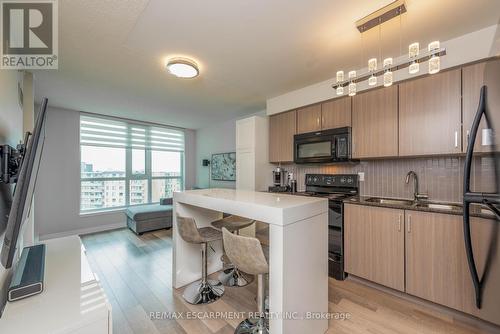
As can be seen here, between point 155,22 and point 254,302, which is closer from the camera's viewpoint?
point 155,22

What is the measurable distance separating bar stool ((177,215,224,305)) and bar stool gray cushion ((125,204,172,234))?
2333 mm

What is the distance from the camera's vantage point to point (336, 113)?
9.45 ft

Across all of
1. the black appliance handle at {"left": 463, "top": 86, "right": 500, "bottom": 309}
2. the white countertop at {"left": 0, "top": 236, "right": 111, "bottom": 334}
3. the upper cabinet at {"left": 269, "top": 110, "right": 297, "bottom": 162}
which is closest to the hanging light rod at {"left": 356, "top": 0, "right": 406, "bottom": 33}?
the black appliance handle at {"left": 463, "top": 86, "right": 500, "bottom": 309}

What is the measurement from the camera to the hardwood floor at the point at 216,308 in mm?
1733

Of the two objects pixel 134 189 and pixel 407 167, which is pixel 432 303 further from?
pixel 134 189

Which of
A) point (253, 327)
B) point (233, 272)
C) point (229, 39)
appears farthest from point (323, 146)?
point (253, 327)

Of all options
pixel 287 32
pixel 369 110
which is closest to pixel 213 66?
pixel 287 32

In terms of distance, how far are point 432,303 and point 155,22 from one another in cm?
363

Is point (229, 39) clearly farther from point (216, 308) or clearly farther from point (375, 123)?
point (216, 308)

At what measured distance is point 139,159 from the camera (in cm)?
526

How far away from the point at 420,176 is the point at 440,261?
963mm

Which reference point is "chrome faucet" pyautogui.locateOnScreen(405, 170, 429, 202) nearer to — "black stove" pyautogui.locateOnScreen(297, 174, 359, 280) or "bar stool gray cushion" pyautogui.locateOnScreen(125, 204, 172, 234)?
"black stove" pyautogui.locateOnScreen(297, 174, 359, 280)

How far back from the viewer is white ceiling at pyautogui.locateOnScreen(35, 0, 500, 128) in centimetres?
162

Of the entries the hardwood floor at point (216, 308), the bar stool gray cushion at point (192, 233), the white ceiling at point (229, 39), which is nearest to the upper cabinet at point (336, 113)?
the white ceiling at point (229, 39)
